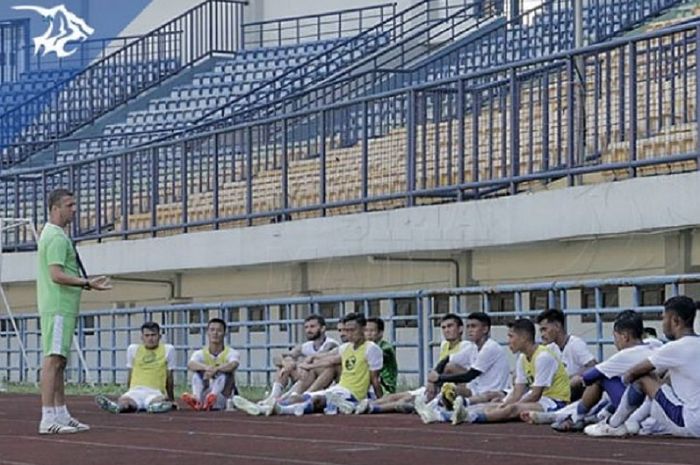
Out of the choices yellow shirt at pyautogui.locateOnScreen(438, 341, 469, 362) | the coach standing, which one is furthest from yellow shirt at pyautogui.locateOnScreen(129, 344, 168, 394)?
the coach standing

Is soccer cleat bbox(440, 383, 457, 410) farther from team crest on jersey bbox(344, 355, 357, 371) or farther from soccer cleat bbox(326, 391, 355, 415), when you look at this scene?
team crest on jersey bbox(344, 355, 357, 371)

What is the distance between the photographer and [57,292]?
555 inches

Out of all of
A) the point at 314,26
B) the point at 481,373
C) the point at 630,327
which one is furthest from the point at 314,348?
the point at 314,26

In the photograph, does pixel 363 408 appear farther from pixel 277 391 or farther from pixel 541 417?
pixel 541 417

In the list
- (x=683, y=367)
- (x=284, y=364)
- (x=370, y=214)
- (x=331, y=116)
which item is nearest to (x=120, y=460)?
(x=683, y=367)

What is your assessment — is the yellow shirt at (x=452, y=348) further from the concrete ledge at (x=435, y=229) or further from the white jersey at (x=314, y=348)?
the concrete ledge at (x=435, y=229)

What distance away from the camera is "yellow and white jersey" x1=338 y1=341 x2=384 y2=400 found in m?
17.6

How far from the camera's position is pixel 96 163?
28.5 metres

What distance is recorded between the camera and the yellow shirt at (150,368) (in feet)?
62.9

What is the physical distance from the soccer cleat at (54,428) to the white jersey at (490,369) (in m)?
3.52

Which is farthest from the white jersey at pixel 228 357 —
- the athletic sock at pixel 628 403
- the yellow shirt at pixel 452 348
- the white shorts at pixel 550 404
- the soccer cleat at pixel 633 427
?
the soccer cleat at pixel 633 427

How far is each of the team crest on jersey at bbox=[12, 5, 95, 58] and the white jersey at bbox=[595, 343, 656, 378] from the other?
104 ft

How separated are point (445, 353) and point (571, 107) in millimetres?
3623

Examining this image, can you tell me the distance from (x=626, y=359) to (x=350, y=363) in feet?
16.6
